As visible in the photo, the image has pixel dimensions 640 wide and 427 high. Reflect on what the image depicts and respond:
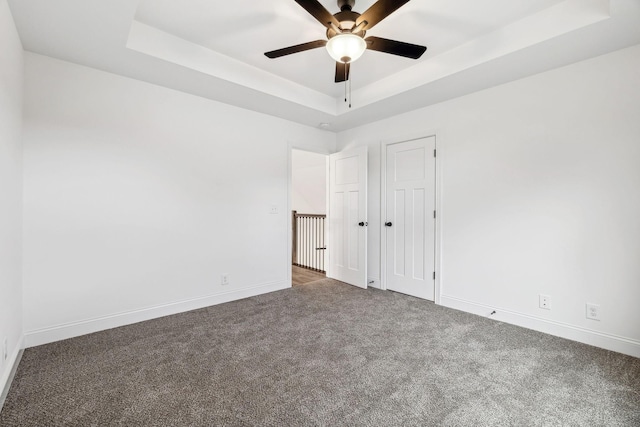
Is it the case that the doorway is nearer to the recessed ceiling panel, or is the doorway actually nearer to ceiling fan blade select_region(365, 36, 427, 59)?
the recessed ceiling panel

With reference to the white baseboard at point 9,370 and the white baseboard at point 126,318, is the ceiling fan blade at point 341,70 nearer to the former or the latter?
the white baseboard at point 126,318

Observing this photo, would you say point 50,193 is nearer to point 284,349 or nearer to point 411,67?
point 284,349

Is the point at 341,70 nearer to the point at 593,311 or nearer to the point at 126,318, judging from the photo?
the point at 593,311

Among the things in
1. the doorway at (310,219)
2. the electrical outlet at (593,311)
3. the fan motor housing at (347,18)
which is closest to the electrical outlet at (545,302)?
the electrical outlet at (593,311)

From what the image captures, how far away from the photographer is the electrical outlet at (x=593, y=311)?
7.68 ft

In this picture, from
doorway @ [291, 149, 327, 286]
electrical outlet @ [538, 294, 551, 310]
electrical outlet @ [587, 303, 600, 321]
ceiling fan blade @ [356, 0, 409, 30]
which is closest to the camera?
ceiling fan blade @ [356, 0, 409, 30]

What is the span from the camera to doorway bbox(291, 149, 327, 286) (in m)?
5.49

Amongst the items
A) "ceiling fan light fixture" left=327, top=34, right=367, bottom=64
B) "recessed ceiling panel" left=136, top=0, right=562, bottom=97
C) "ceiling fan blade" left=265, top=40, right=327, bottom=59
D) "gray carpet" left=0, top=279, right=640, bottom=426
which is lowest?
"gray carpet" left=0, top=279, right=640, bottom=426

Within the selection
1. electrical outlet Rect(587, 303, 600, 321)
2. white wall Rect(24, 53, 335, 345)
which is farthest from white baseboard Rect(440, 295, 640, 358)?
white wall Rect(24, 53, 335, 345)

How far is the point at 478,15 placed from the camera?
7.11ft

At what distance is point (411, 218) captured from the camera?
11.9 feet

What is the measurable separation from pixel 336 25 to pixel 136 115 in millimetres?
2116

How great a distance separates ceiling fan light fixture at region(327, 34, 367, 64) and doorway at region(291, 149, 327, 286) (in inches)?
125

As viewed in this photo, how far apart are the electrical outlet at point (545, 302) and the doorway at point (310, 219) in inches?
124
